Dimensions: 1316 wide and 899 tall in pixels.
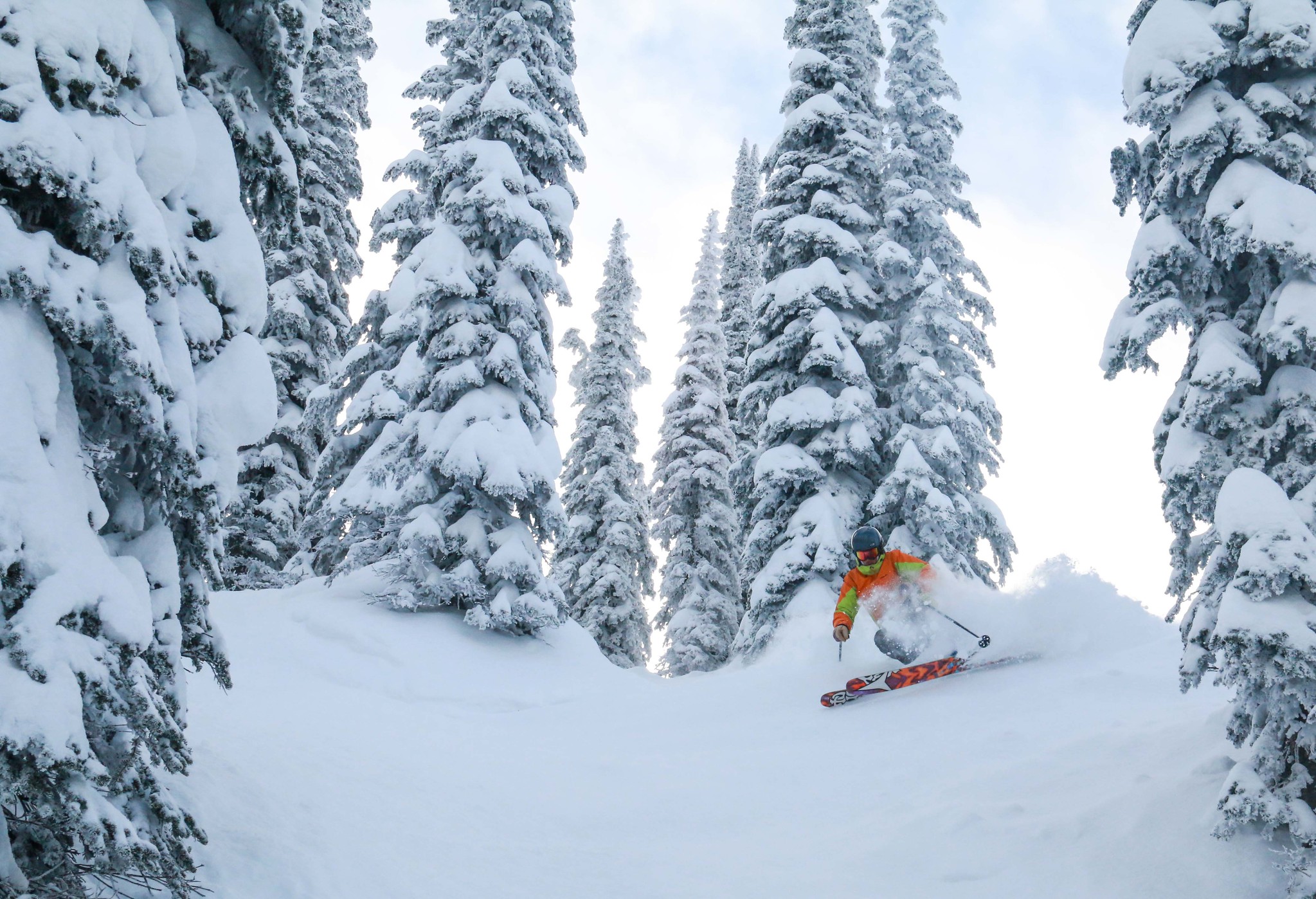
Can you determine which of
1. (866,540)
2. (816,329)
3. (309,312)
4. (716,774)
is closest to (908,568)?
(866,540)

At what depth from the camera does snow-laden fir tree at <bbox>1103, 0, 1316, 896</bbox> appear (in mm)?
4301

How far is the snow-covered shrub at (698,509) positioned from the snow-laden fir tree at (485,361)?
43.0 ft

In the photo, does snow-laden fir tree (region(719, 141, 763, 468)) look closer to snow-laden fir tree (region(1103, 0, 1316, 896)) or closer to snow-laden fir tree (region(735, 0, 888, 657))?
snow-laden fir tree (region(735, 0, 888, 657))

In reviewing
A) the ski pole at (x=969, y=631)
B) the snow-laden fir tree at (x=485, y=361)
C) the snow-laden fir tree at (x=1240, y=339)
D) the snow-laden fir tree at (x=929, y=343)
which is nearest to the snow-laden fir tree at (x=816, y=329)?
the snow-laden fir tree at (x=929, y=343)

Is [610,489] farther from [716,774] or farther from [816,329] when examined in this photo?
[716,774]

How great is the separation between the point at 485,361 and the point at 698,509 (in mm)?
15798

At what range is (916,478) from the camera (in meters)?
15.8

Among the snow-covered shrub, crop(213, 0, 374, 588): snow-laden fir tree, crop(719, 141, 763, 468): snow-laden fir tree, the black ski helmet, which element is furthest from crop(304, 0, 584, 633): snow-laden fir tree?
crop(719, 141, 763, 468): snow-laden fir tree

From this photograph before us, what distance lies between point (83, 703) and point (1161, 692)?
29.7 ft

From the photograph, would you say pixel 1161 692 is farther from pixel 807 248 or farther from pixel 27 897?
pixel 807 248

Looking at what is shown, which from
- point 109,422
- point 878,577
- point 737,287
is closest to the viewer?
point 109,422

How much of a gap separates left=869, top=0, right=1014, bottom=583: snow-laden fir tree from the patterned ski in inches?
219

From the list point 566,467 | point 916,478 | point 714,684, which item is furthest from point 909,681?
point 566,467

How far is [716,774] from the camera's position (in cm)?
715
